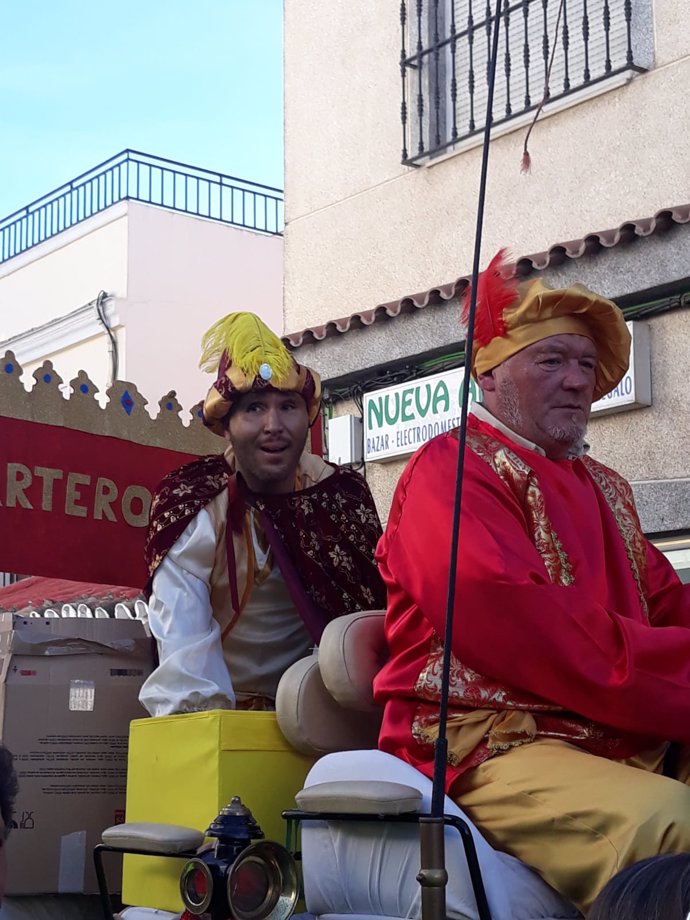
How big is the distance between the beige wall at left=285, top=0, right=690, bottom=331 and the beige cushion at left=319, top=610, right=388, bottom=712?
183 inches

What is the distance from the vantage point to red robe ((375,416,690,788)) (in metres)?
3.07

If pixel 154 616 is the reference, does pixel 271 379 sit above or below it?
above

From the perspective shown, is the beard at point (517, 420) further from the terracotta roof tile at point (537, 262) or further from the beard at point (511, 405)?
the terracotta roof tile at point (537, 262)

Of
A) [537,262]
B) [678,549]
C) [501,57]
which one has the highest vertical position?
[501,57]

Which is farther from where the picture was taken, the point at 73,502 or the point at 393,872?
the point at 73,502

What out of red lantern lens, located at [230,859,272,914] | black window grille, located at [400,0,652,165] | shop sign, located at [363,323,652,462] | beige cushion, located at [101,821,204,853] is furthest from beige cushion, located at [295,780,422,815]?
black window grille, located at [400,0,652,165]

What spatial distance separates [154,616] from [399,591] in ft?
3.51

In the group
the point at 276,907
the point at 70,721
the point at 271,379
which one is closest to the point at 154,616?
the point at 70,721

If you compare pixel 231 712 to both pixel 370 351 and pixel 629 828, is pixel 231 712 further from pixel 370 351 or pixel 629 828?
pixel 370 351

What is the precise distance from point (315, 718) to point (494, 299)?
113cm

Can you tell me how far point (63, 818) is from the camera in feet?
14.4

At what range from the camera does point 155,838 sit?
321 cm

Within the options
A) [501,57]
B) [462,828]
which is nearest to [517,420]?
[462,828]

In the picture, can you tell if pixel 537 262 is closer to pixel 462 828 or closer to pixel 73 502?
pixel 73 502
